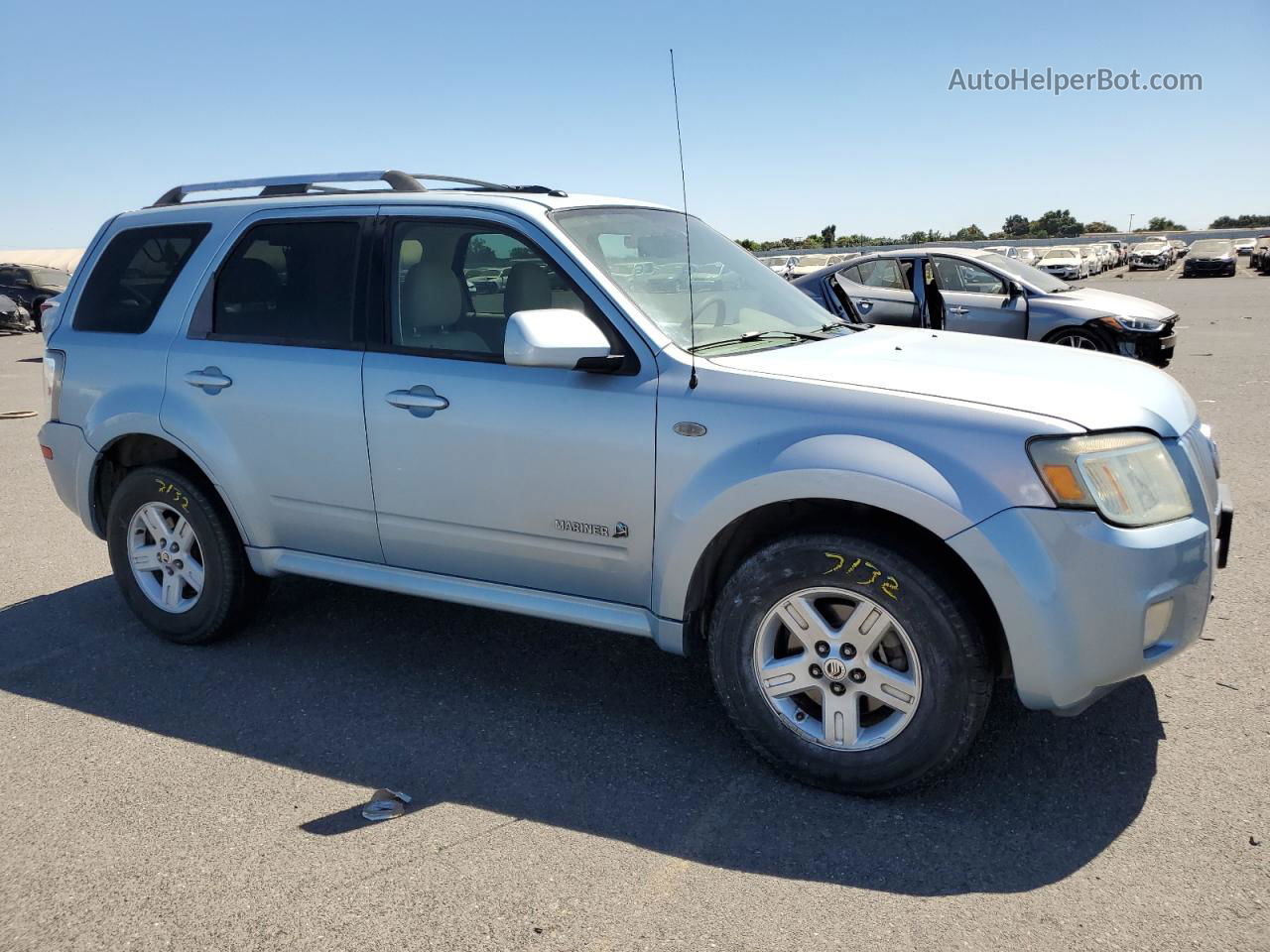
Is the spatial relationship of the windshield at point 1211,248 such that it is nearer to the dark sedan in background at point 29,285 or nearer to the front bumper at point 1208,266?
the front bumper at point 1208,266

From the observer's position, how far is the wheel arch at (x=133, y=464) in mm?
4574

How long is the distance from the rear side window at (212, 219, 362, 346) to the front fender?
5.51 feet

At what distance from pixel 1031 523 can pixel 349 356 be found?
2.65 metres

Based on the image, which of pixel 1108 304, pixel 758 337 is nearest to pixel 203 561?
pixel 758 337

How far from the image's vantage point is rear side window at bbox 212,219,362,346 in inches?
168

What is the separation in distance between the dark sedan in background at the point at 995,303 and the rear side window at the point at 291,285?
27.0ft

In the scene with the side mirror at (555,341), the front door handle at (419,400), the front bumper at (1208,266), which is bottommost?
the front bumper at (1208,266)

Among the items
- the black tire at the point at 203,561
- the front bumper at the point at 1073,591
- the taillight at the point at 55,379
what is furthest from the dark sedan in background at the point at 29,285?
the front bumper at the point at 1073,591

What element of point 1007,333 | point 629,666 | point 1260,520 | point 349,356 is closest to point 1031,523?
point 629,666

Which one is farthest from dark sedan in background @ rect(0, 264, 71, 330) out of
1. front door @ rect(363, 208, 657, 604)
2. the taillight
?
front door @ rect(363, 208, 657, 604)

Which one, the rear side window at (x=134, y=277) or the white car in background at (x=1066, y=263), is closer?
the rear side window at (x=134, y=277)

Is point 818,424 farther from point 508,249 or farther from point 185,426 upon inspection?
point 185,426

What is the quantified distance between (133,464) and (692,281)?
2.81m

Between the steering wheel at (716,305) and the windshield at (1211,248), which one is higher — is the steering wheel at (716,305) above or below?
above
